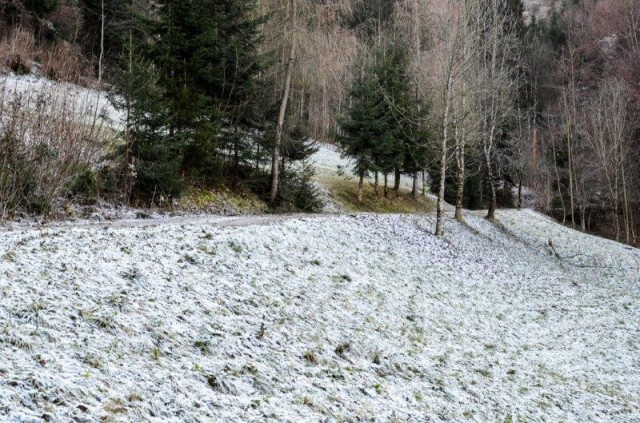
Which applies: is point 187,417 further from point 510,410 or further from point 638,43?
point 638,43

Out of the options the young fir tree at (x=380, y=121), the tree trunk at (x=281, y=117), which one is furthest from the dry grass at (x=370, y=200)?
the tree trunk at (x=281, y=117)

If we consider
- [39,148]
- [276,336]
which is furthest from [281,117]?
[276,336]

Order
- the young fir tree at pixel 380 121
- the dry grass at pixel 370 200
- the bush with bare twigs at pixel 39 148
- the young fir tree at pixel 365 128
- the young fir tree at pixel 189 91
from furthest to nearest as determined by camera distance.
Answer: the dry grass at pixel 370 200
the young fir tree at pixel 380 121
the young fir tree at pixel 365 128
the young fir tree at pixel 189 91
the bush with bare twigs at pixel 39 148

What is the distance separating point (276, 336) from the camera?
5.86 meters

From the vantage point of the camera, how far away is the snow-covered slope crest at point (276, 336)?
397 centimetres

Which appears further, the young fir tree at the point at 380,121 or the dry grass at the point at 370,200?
the dry grass at the point at 370,200

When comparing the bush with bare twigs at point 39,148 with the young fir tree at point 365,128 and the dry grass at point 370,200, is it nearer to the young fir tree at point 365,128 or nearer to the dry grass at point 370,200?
the dry grass at point 370,200

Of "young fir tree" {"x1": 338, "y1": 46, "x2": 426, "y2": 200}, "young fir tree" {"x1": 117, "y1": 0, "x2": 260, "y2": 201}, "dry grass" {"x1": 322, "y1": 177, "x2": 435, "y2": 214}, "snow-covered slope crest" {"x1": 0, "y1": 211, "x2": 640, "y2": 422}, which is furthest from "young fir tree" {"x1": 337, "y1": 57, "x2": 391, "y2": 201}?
"snow-covered slope crest" {"x1": 0, "y1": 211, "x2": 640, "y2": 422}

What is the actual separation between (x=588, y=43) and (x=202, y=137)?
141 ft

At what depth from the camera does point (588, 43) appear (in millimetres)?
44219

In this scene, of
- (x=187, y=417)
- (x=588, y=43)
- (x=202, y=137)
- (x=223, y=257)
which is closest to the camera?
(x=187, y=417)

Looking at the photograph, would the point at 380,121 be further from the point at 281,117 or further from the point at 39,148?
the point at 39,148

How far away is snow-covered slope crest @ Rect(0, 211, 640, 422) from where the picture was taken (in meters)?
3.97

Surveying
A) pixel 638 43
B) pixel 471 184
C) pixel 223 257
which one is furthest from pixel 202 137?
pixel 638 43
